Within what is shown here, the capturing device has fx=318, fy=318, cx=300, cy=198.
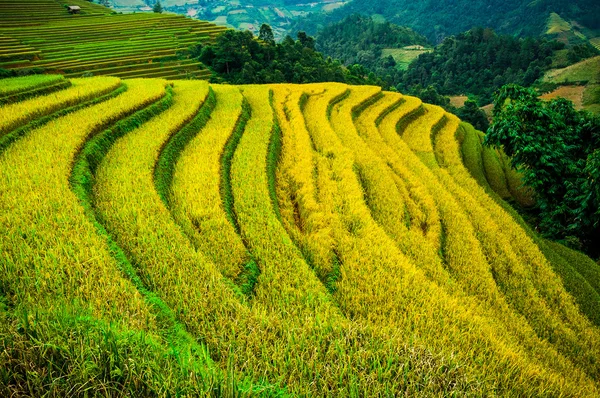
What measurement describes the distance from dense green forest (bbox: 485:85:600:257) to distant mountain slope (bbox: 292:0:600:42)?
413ft

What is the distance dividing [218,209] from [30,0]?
171 ft

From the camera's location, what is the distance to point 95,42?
28312 mm

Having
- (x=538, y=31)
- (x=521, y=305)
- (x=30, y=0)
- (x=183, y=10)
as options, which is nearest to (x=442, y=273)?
(x=521, y=305)

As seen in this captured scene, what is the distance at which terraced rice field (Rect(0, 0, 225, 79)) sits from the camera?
21.8m

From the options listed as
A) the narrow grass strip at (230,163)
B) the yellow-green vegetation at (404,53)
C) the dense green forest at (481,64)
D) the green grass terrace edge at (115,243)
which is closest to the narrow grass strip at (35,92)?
the green grass terrace edge at (115,243)

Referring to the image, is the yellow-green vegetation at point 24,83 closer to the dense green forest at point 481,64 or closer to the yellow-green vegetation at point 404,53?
the dense green forest at point 481,64

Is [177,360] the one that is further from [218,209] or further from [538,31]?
[538,31]

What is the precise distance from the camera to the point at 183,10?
159 meters

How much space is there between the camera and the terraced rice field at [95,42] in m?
21.8

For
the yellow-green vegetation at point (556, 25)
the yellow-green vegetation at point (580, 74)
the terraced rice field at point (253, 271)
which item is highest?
the yellow-green vegetation at point (556, 25)

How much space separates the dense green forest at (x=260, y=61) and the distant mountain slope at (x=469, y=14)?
106605 mm

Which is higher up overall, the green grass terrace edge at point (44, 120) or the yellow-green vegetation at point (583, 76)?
the yellow-green vegetation at point (583, 76)

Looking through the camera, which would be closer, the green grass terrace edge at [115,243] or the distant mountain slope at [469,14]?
the green grass terrace edge at [115,243]

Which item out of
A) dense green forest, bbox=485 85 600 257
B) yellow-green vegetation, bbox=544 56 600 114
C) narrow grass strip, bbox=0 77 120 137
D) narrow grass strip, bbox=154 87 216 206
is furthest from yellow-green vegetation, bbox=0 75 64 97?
yellow-green vegetation, bbox=544 56 600 114
